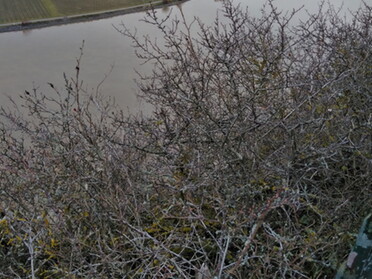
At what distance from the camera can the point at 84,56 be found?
12430 mm

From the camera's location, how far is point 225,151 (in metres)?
2.97

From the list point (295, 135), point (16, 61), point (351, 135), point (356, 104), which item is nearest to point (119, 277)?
point (295, 135)

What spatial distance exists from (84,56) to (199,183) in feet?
34.6

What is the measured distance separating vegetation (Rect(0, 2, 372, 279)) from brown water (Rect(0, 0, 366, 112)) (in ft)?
17.3

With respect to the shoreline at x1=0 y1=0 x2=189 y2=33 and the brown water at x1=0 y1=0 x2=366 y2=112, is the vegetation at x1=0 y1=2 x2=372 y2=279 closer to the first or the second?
the brown water at x1=0 y1=0 x2=366 y2=112

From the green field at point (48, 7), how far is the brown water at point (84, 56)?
4.62 ft

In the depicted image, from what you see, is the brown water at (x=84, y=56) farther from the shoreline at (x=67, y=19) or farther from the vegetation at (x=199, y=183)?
the vegetation at (x=199, y=183)

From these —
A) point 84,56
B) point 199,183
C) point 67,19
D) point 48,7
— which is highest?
point 48,7

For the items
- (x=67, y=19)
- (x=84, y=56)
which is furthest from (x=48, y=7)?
(x=84, y=56)

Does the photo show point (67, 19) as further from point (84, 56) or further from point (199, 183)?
point (199, 183)

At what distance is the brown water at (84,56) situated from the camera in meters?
10.5

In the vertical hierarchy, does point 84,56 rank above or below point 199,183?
above

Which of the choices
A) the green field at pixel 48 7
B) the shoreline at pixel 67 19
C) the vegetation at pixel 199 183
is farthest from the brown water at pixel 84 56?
the vegetation at pixel 199 183

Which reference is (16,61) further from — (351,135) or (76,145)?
(351,135)
